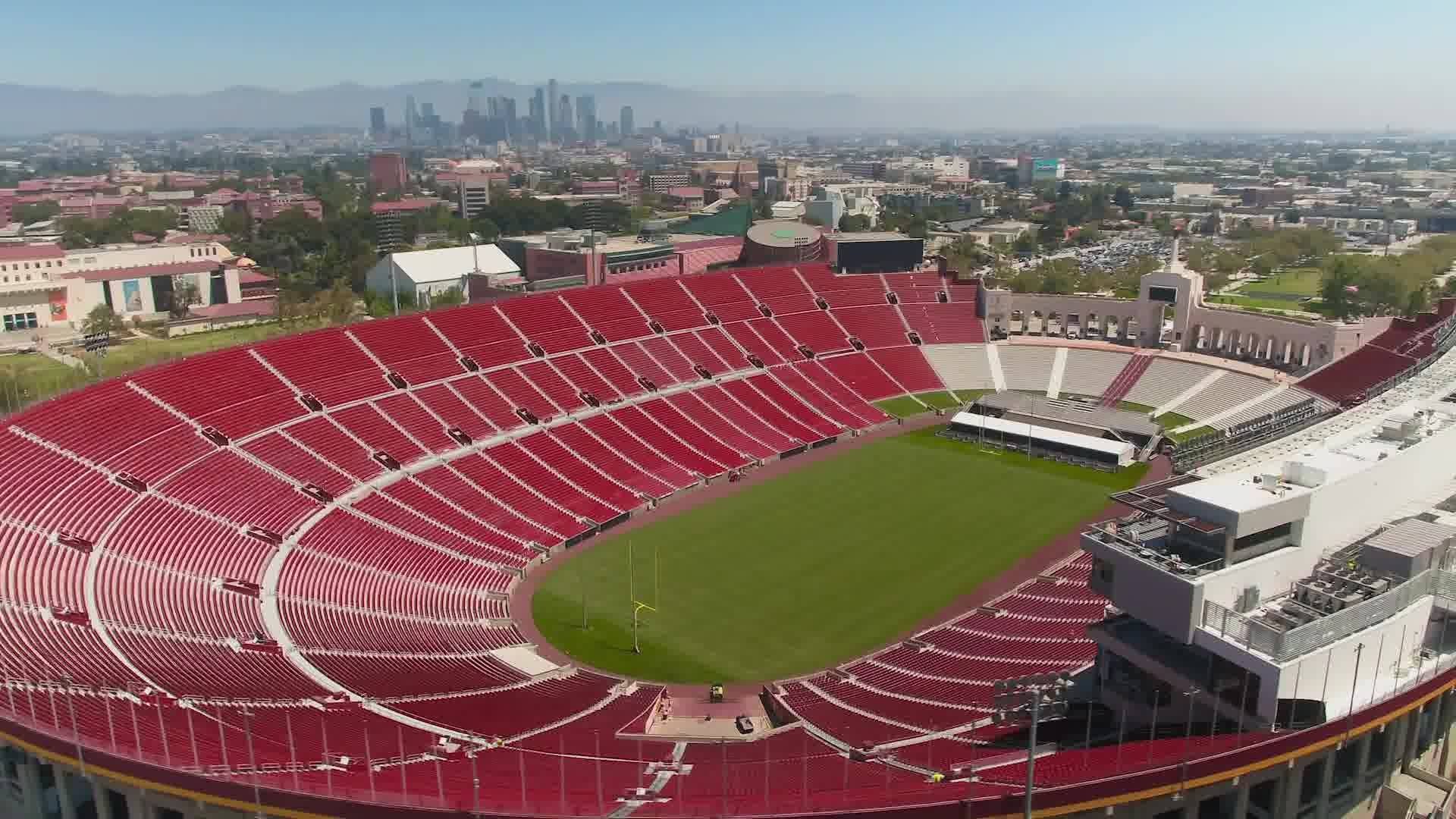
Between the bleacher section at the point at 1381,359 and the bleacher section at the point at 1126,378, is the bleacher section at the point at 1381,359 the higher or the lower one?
the higher one

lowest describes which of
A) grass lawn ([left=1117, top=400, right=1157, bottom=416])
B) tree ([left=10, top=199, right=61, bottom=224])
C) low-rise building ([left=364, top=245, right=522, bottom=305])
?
grass lawn ([left=1117, top=400, right=1157, bottom=416])

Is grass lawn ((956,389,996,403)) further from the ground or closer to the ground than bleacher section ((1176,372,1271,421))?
closer to the ground

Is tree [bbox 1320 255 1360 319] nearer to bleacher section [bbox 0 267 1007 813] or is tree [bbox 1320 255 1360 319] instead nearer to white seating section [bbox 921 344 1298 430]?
white seating section [bbox 921 344 1298 430]

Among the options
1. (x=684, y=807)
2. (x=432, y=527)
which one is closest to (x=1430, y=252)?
(x=432, y=527)

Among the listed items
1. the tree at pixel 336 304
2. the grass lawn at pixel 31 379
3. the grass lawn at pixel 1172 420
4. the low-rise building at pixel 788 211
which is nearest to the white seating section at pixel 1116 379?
the grass lawn at pixel 1172 420

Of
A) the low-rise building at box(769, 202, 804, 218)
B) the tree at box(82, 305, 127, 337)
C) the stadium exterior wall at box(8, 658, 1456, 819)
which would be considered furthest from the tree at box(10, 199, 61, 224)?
the stadium exterior wall at box(8, 658, 1456, 819)

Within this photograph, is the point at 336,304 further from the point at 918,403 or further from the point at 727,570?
the point at 727,570

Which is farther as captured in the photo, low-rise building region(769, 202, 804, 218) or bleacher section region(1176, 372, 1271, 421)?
low-rise building region(769, 202, 804, 218)

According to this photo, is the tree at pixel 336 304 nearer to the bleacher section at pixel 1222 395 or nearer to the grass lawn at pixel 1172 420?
the grass lawn at pixel 1172 420
